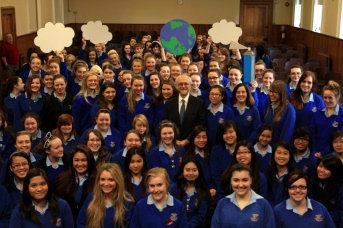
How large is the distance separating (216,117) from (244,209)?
2241 millimetres

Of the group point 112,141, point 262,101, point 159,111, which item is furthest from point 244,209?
point 262,101

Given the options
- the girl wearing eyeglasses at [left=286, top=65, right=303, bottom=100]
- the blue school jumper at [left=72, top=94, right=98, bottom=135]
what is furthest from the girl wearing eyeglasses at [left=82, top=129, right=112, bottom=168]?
the girl wearing eyeglasses at [left=286, top=65, right=303, bottom=100]

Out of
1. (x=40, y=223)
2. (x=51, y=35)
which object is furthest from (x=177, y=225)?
(x=51, y=35)

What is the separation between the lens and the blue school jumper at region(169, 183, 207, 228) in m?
4.59

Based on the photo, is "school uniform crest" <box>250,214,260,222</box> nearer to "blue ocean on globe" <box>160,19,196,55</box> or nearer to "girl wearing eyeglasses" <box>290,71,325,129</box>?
"girl wearing eyeglasses" <box>290,71,325,129</box>

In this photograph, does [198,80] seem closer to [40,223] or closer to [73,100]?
[73,100]

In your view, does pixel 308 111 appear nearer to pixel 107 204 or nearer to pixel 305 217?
pixel 305 217

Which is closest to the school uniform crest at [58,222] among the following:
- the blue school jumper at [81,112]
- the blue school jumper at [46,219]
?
the blue school jumper at [46,219]

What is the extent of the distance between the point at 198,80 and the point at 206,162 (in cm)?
149

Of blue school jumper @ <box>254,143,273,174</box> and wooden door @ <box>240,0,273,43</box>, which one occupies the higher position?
wooden door @ <box>240,0,273,43</box>

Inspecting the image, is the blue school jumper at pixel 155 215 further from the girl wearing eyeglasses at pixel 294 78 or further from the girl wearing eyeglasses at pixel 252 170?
the girl wearing eyeglasses at pixel 294 78

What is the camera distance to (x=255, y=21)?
20.6 m

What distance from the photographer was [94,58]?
9625 millimetres

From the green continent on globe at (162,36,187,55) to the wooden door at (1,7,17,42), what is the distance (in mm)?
6827
